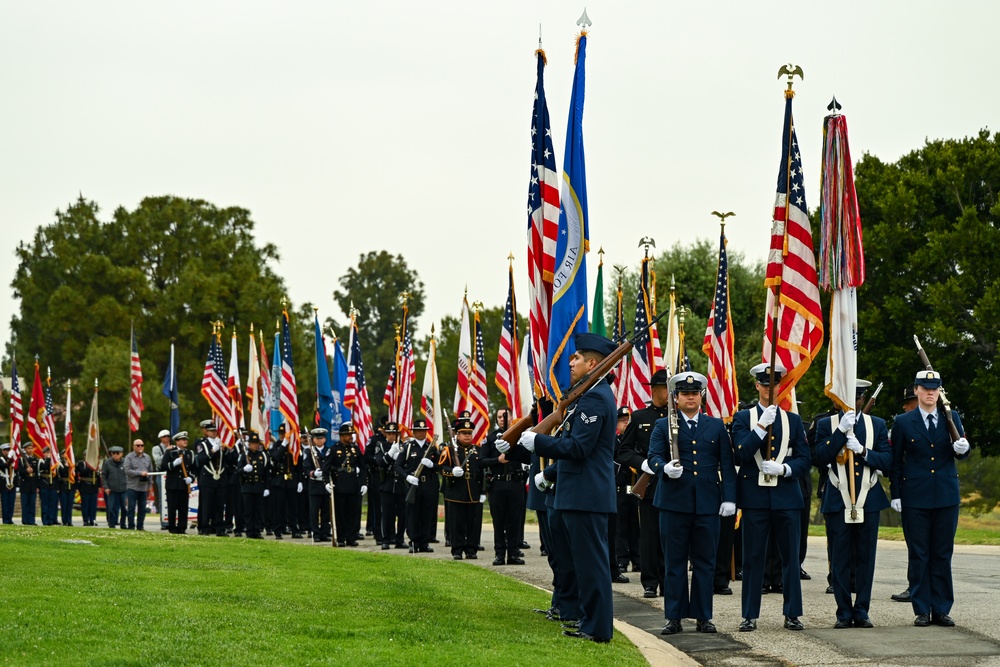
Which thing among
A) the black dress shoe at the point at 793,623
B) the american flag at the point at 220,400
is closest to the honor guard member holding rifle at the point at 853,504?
the black dress shoe at the point at 793,623

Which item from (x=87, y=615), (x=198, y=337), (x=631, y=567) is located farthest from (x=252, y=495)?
(x=198, y=337)

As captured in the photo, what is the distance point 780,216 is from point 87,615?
6930 mm

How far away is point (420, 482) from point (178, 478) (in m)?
7.32

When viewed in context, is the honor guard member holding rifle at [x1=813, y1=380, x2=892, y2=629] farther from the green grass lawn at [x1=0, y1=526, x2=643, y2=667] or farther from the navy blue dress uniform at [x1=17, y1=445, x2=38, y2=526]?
the navy blue dress uniform at [x1=17, y1=445, x2=38, y2=526]

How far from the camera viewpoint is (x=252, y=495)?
2503 centimetres

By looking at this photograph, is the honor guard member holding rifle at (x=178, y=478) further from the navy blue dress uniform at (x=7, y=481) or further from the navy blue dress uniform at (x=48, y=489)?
the navy blue dress uniform at (x=7, y=481)

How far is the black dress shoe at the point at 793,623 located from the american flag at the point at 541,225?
2.93 m

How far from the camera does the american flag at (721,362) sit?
1675cm

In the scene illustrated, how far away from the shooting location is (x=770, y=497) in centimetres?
1059

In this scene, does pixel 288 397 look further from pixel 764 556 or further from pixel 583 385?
pixel 583 385

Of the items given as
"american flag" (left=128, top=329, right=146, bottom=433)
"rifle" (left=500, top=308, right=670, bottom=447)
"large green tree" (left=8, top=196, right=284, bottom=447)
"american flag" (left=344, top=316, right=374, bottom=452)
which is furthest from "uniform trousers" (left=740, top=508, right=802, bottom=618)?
"large green tree" (left=8, top=196, right=284, bottom=447)

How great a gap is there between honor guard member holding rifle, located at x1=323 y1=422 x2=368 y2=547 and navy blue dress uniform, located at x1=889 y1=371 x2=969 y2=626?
12.6 meters

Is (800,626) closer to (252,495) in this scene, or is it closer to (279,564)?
(279,564)

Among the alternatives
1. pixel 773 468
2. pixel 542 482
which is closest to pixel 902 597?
pixel 773 468
